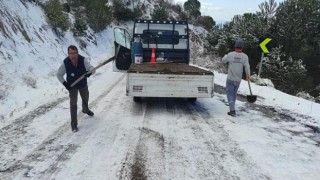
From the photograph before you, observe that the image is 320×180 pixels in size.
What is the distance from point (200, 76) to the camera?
8.70 metres

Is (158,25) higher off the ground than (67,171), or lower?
higher

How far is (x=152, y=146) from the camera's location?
19.6ft

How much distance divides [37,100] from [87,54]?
46.2 ft

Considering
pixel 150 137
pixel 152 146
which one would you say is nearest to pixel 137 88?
pixel 150 137

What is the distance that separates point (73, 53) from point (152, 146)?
2509mm

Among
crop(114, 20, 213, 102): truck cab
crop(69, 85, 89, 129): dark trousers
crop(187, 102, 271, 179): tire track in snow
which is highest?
crop(114, 20, 213, 102): truck cab

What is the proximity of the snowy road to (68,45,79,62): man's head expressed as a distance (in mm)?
1371

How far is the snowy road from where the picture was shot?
4.93 metres

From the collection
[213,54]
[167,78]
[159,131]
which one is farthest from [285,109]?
[213,54]

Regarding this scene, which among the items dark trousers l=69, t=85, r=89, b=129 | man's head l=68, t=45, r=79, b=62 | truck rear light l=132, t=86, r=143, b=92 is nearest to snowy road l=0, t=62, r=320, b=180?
dark trousers l=69, t=85, r=89, b=129

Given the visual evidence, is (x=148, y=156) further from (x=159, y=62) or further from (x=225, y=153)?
(x=159, y=62)

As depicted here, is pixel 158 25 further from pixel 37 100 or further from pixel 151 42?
pixel 37 100

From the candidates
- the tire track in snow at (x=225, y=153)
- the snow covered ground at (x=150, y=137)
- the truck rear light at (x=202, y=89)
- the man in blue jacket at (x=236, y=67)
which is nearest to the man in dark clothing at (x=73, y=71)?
the snow covered ground at (x=150, y=137)

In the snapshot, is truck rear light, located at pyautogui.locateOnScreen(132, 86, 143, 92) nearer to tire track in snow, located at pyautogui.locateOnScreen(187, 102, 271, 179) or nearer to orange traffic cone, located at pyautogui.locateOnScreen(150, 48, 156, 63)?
tire track in snow, located at pyautogui.locateOnScreen(187, 102, 271, 179)
